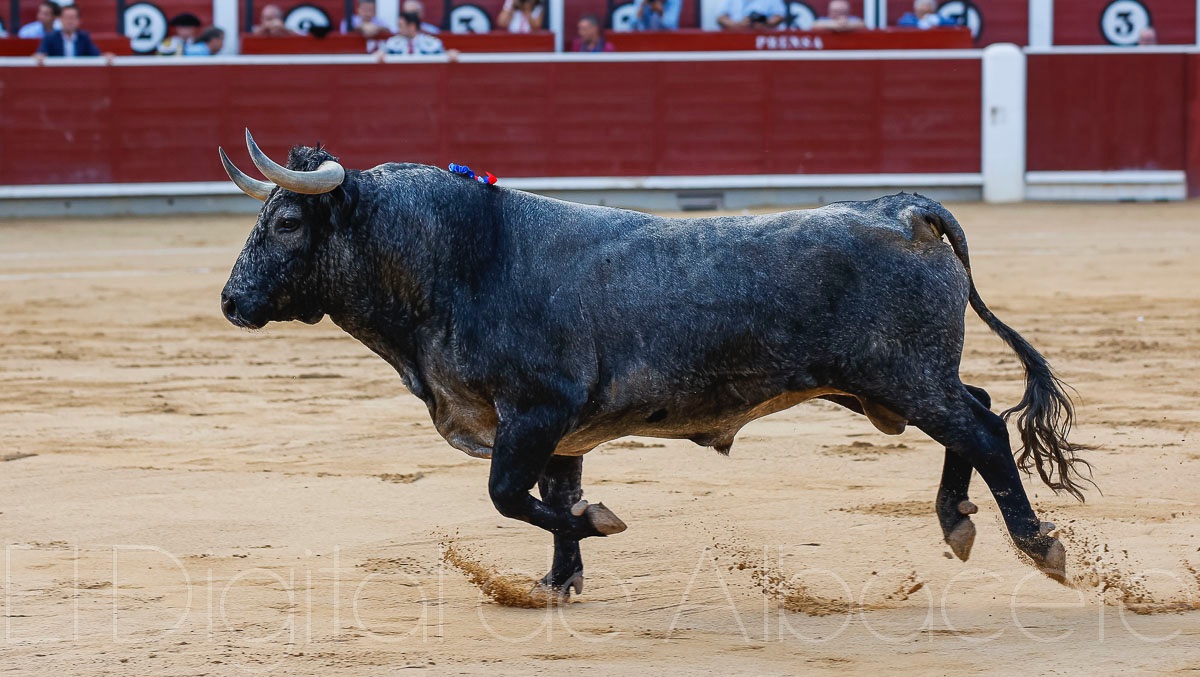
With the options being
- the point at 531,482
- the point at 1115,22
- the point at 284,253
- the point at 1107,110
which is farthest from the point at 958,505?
the point at 1115,22

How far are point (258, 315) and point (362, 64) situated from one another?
30.5 feet

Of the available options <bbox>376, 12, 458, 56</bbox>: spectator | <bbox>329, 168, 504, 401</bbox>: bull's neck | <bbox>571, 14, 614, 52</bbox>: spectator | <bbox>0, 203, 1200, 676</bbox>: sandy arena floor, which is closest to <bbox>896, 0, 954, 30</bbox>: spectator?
<bbox>571, 14, 614, 52</bbox>: spectator

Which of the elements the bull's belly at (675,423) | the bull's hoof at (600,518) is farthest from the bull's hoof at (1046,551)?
the bull's hoof at (600,518)

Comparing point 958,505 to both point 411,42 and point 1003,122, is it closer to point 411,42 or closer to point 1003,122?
point 411,42

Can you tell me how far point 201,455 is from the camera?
4.50 m

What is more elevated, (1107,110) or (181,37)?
(181,37)

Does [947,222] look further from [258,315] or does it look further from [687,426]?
[258,315]

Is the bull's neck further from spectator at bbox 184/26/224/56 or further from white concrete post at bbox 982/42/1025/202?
white concrete post at bbox 982/42/1025/202

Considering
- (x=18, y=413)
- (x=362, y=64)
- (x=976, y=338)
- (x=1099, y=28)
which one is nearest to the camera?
(x=18, y=413)

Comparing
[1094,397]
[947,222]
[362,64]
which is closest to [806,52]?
[362,64]

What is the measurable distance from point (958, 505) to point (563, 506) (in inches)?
32.8

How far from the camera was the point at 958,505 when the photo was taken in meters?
3.14

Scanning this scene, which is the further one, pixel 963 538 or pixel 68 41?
pixel 68 41

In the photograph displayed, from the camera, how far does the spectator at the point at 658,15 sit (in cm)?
1266
